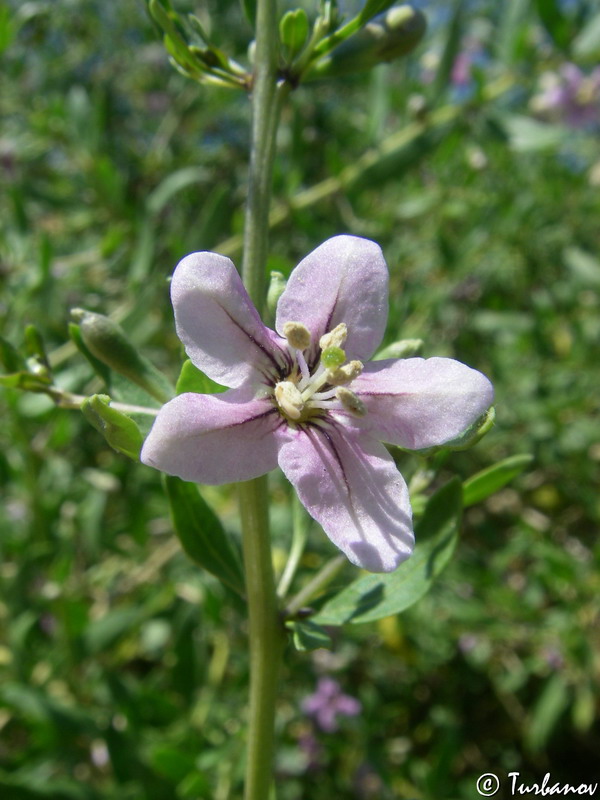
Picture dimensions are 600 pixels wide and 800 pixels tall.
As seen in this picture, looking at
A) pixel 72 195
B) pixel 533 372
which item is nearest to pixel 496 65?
pixel 533 372

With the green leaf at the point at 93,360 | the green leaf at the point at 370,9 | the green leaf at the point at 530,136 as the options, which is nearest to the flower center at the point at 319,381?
the green leaf at the point at 93,360

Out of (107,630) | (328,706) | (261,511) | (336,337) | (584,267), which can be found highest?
(336,337)

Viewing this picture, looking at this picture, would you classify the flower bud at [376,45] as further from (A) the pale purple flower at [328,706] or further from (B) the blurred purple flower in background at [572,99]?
(A) the pale purple flower at [328,706]

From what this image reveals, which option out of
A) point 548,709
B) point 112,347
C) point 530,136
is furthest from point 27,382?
point 548,709

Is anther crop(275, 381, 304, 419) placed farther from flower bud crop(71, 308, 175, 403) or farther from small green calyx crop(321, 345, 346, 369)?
flower bud crop(71, 308, 175, 403)

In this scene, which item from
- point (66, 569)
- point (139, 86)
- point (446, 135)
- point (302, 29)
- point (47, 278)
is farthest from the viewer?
point (139, 86)

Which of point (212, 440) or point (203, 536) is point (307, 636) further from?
point (212, 440)

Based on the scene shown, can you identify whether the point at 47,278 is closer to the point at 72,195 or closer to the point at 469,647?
the point at 72,195
